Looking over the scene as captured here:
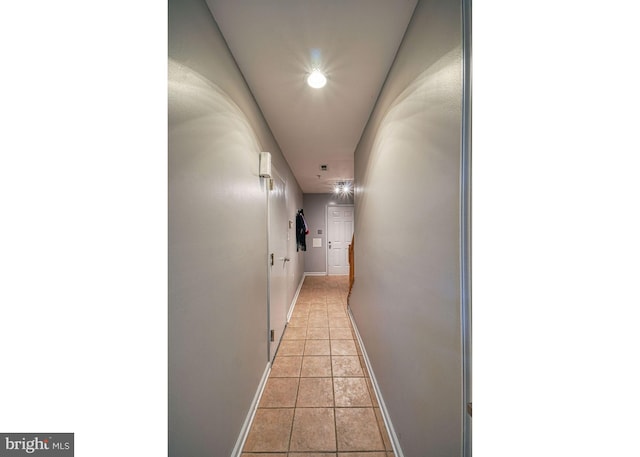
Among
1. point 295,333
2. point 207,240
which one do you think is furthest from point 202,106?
point 295,333

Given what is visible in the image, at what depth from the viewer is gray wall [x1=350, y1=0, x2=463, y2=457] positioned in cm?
65

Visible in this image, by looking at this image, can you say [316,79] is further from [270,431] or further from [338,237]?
[338,237]

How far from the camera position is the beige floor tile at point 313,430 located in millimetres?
1227

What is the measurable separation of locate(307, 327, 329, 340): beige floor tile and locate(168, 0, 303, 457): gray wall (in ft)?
3.79

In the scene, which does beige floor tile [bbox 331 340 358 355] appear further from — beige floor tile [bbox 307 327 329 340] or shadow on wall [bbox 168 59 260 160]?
shadow on wall [bbox 168 59 260 160]

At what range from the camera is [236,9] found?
0.94 m

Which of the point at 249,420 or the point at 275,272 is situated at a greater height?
the point at 275,272

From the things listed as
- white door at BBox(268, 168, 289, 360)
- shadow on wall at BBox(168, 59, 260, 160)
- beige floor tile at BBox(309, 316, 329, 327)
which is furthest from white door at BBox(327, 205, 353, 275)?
shadow on wall at BBox(168, 59, 260, 160)

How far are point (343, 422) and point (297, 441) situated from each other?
12.6 inches

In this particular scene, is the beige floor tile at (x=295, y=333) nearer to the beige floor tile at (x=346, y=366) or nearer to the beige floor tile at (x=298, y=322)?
the beige floor tile at (x=298, y=322)

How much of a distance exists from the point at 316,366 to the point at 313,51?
8.18 ft

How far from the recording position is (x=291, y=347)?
2301mm

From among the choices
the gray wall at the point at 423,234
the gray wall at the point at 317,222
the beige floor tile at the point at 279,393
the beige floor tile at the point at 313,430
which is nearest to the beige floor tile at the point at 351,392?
the beige floor tile at the point at 313,430

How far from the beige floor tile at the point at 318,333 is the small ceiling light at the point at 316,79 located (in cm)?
→ 259
